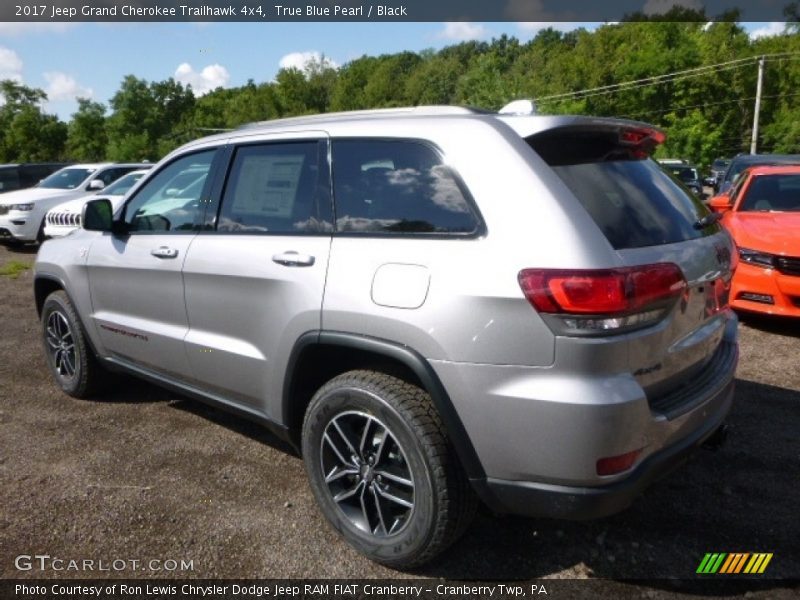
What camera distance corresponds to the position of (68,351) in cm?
467

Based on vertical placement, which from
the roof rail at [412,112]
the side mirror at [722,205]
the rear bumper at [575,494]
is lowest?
the rear bumper at [575,494]

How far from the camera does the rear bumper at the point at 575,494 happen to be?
7.44 feet

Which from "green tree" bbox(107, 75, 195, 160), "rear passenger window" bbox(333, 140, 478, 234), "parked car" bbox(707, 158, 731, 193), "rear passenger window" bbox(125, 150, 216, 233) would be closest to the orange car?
"rear passenger window" bbox(333, 140, 478, 234)

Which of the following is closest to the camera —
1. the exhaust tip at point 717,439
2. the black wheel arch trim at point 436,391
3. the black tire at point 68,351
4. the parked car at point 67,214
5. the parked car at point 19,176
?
the black wheel arch trim at point 436,391

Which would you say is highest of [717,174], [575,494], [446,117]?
[446,117]

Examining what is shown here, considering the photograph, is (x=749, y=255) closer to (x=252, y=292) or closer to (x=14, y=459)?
(x=252, y=292)

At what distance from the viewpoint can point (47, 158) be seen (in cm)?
6003

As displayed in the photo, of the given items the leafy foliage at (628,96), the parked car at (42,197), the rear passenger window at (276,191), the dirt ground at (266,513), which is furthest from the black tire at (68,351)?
the leafy foliage at (628,96)

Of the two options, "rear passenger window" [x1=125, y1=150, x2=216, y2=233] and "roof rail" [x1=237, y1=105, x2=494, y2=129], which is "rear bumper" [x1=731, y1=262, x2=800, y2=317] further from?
"rear passenger window" [x1=125, y1=150, x2=216, y2=233]

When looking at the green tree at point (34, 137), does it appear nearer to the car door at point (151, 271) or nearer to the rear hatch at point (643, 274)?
the car door at point (151, 271)

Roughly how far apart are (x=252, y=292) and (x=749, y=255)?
15.8 ft

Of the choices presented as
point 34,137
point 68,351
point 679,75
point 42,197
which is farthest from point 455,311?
point 34,137

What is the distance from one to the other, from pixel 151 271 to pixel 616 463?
267 cm

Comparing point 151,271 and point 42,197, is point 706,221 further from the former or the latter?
point 42,197
